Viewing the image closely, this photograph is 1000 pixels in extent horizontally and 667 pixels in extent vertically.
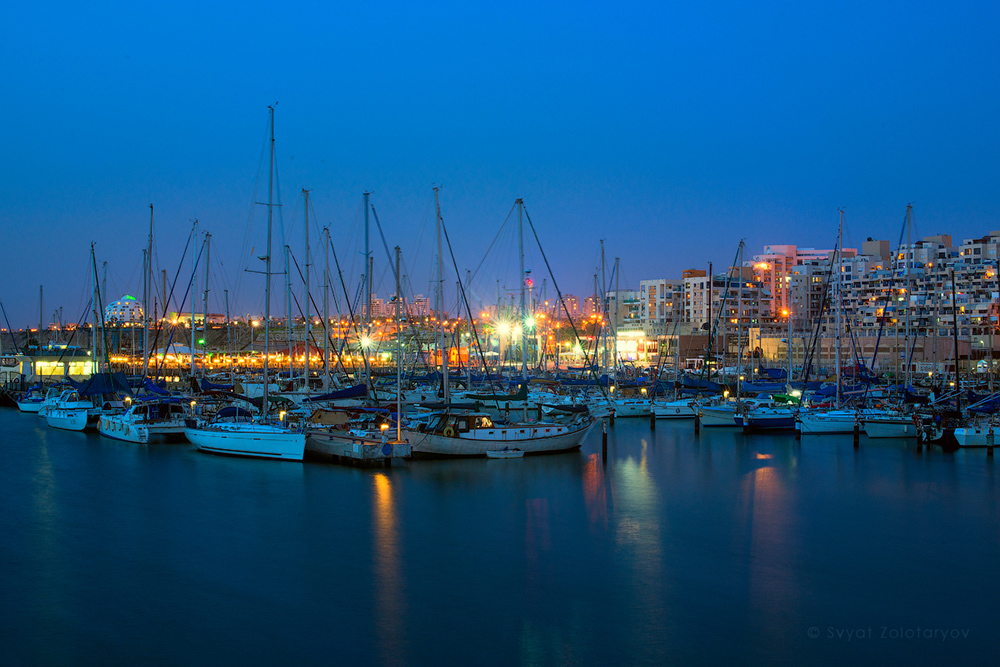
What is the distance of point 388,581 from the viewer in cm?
1762

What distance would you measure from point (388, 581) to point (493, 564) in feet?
8.59

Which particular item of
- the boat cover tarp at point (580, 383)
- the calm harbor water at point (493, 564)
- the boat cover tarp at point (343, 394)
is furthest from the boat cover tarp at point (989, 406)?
the boat cover tarp at point (343, 394)

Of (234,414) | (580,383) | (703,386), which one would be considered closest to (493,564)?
(234,414)

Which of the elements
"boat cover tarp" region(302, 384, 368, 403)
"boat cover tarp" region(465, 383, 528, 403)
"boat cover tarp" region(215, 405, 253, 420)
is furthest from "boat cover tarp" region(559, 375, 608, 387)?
"boat cover tarp" region(215, 405, 253, 420)

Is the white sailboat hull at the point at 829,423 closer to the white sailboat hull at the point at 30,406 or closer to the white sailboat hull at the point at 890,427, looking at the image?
the white sailboat hull at the point at 890,427

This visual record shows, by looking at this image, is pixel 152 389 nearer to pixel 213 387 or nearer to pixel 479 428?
pixel 213 387

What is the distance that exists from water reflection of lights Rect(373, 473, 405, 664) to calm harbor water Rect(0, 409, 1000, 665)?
6 cm

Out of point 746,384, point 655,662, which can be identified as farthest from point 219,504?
point 746,384

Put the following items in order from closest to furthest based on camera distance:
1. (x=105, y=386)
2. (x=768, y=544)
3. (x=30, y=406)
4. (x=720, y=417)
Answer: (x=768, y=544)
(x=105, y=386)
(x=720, y=417)
(x=30, y=406)

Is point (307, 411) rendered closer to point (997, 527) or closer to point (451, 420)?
point (451, 420)

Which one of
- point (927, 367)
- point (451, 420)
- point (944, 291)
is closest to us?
point (451, 420)

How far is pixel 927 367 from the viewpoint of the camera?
271ft

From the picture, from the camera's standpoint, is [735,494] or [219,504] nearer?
[219,504]

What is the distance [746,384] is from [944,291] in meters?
62.3
